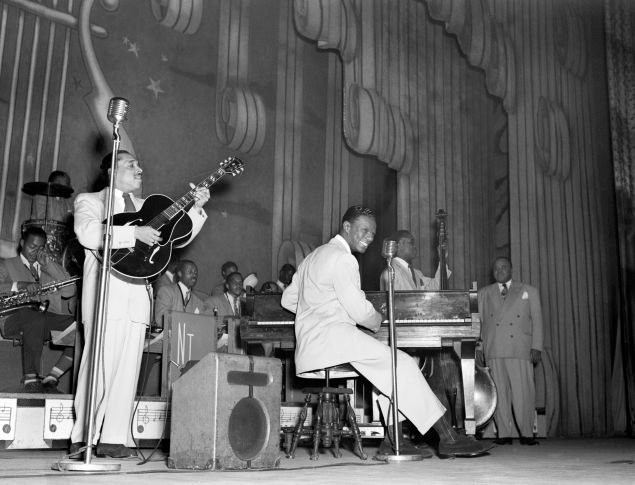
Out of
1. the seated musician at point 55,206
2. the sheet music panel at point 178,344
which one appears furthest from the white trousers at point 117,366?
the seated musician at point 55,206

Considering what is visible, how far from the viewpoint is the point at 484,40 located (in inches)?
443

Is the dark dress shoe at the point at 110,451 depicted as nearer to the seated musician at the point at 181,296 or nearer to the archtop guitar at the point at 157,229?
the archtop guitar at the point at 157,229

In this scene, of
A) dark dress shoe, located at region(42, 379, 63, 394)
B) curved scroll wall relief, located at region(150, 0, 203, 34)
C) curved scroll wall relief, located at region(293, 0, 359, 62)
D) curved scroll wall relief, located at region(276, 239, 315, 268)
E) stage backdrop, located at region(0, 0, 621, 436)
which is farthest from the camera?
curved scroll wall relief, located at region(293, 0, 359, 62)

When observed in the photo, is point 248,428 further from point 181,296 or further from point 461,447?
point 181,296

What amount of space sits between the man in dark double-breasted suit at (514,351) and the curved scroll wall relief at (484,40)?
472 centimetres

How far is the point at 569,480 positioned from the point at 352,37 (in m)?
8.20

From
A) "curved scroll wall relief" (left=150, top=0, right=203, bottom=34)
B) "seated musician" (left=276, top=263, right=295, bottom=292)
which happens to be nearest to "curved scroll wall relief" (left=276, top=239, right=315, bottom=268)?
"seated musician" (left=276, top=263, right=295, bottom=292)

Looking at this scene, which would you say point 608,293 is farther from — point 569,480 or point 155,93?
point 569,480

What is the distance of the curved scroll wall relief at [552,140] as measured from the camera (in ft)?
38.0

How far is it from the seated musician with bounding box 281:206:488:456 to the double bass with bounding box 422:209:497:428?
3.82 ft

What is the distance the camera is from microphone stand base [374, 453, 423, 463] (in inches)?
159

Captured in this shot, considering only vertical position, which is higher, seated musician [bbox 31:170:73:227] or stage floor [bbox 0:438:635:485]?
seated musician [bbox 31:170:73:227]

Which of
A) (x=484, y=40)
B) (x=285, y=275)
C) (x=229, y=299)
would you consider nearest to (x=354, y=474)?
(x=229, y=299)

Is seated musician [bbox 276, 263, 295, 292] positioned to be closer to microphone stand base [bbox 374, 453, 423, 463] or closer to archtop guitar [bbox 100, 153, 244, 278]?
archtop guitar [bbox 100, 153, 244, 278]
